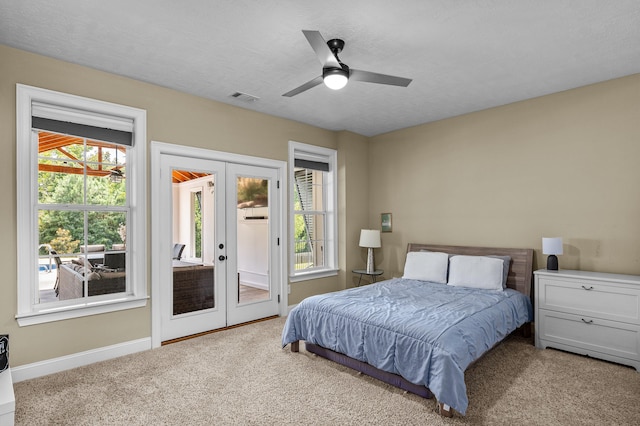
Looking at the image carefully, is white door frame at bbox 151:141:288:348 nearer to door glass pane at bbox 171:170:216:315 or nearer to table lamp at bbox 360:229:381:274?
door glass pane at bbox 171:170:216:315

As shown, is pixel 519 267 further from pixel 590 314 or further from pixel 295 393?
pixel 295 393

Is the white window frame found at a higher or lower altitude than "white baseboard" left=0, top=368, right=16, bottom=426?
higher

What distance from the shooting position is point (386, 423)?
2.30 m

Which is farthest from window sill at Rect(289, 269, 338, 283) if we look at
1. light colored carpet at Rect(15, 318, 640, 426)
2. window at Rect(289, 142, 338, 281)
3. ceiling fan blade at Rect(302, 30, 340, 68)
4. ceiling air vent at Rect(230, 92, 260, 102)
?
ceiling fan blade at Rect(302, 30, 340, 68)

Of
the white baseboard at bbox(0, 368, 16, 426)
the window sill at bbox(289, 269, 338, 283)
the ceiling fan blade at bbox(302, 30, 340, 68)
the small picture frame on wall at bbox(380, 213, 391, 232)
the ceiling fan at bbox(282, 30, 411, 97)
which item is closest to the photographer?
the white baseboard at bbox(0, 368, 16, 426)

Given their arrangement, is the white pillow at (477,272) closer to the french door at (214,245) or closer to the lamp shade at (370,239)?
the lamp shade at (370,239)

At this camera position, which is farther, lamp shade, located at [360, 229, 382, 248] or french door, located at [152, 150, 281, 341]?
lamp shade, located at [360, 229, 382, 248]

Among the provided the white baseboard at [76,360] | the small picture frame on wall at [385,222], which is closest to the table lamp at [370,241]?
the small picture frame on wall at [385,222]

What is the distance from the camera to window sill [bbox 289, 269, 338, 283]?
4949 mm

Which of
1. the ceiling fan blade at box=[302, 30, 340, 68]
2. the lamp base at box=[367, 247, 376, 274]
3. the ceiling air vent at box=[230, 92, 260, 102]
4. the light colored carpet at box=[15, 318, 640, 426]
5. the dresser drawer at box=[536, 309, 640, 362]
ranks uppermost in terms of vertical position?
the ceiling air vent at box=[230, 92, 260, 102]

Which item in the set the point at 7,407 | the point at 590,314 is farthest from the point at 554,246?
the point at 7,407

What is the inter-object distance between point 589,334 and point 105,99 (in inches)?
197

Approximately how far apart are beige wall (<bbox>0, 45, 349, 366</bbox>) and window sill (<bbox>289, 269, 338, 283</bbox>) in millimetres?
1634

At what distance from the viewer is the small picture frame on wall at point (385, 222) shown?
5.56 meters
